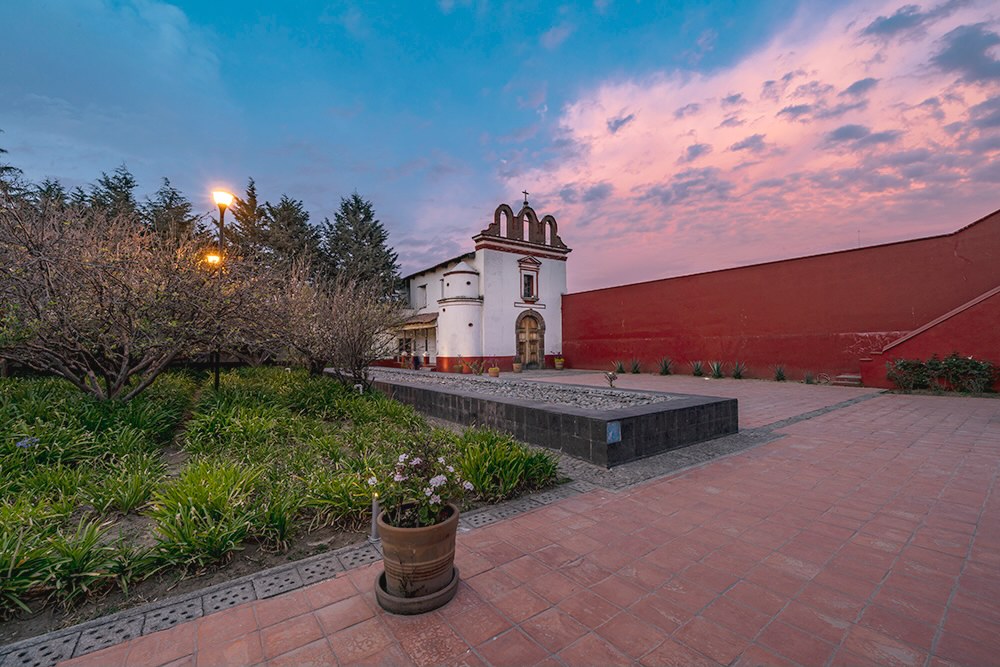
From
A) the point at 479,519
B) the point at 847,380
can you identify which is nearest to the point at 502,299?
the point at 847,380

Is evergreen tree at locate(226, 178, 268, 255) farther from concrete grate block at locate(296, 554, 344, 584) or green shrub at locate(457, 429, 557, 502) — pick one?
concrete grate block at locate(296, 554, 344, 584)

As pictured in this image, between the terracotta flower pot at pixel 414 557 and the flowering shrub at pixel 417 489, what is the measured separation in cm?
13

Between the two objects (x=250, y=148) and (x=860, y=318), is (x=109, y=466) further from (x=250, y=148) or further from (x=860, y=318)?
(x=860, y=318)

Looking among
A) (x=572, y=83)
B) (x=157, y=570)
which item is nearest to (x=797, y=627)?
(x=157, y=570)

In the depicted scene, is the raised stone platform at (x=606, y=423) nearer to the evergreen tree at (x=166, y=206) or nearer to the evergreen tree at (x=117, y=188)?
the evergreen tree at (x=166, y=206)

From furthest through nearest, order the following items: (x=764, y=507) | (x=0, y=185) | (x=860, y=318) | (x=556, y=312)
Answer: (x=556, y=312), (x=860, y=318), (x=0, y=185), (x=764, y=507)

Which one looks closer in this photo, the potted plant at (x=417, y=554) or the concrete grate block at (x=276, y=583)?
the potted plant at (x=417, y=554)

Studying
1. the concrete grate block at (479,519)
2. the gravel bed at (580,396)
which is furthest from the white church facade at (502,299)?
the concrete grate block at (479,519)

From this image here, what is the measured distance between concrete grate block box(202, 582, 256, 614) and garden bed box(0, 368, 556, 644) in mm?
224

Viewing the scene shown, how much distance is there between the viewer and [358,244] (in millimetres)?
24891

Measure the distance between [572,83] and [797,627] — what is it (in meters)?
10.4

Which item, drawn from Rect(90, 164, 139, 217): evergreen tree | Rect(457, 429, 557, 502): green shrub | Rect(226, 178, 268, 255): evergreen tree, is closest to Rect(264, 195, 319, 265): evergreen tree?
Rect(226, 178, 268, 255): evergreen tree

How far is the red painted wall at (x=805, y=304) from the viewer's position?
1158cm

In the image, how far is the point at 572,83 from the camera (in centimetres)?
937
